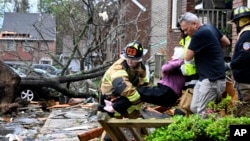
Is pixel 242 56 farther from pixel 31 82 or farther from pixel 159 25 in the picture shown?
pixel 159 25

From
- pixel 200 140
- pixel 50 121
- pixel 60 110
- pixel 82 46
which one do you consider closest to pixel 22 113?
pixel 60 110

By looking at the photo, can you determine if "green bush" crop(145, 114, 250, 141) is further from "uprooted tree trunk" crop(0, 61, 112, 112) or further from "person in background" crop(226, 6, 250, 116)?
"uprooted tree trunk" crop(0, 61, 112, 112)

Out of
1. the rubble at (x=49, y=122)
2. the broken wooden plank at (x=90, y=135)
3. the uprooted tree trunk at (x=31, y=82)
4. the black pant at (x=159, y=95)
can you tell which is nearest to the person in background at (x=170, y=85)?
the black pant at (x=159, y=95)

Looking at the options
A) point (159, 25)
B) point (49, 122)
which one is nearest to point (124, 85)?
point (49, 122)

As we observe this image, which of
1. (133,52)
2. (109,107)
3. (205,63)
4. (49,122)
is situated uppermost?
(133,52)

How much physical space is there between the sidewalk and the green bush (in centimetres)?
445

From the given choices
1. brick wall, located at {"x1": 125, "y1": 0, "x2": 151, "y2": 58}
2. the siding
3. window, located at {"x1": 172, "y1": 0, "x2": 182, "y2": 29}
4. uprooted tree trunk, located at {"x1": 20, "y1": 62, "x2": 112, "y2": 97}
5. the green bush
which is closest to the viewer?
the green bush

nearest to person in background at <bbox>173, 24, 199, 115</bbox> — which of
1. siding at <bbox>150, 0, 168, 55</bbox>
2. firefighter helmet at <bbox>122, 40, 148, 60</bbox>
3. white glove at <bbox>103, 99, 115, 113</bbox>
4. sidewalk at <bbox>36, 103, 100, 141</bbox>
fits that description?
firefighter helmet at <bbox>122, 40, 148, 60</bbox>

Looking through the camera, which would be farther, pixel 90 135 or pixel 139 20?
pixel 139 20

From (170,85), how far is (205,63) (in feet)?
2.01

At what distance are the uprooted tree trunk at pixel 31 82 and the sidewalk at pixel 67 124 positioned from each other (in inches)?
50.8

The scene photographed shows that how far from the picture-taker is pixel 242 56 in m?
6.05

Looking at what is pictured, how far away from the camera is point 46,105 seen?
48.8 feet

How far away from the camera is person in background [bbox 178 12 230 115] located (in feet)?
20.3
